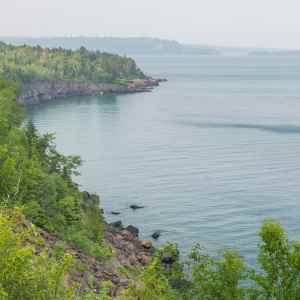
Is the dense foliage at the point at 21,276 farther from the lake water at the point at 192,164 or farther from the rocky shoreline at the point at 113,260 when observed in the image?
the lake water at the point at 192,164

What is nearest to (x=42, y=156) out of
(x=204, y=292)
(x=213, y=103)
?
(x=204, y=292)

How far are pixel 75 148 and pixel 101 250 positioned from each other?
66.0 meters

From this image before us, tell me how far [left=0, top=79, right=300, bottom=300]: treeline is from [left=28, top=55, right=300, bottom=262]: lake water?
8384 mm

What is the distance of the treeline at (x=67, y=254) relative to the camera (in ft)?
71.1

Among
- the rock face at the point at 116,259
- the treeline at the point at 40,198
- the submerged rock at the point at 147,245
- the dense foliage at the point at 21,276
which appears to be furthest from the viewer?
the submerged rock at the point at 147,245

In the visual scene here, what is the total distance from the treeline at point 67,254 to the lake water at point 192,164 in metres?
8.38

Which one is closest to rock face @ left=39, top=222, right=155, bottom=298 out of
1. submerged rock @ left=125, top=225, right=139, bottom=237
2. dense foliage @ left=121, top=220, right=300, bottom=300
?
submerged rock @ left=125, top=225, right=139, bottom=237

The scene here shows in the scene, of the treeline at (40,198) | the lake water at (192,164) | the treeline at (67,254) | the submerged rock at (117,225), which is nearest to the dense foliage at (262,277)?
the treeline at (67,254)

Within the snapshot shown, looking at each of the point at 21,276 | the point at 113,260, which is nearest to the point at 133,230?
the point at 113,260

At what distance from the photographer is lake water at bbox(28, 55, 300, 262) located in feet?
226

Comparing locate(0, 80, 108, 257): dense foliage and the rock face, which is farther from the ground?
locate(0, 80, 108, 257): dense foliage

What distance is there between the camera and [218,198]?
3044 inches

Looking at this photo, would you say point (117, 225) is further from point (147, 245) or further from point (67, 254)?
point (67, 254)

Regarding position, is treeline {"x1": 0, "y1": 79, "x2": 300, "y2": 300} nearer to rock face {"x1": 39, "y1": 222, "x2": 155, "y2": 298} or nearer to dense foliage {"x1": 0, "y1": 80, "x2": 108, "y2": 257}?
dense foliage {"x1": 0, "y1": 80, "x2": 108, "y2": 257}
